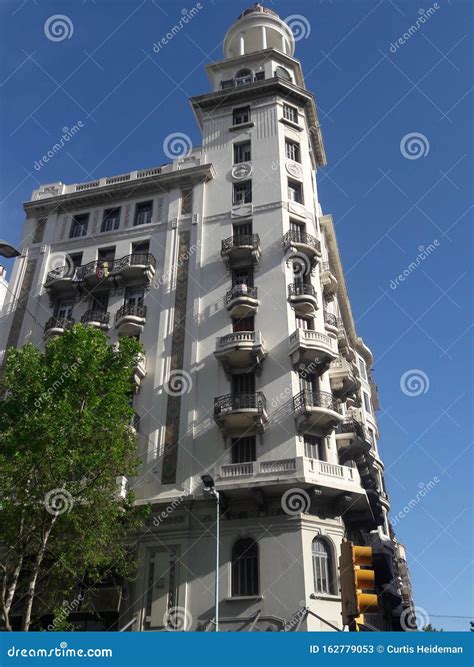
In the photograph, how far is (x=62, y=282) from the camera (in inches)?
1330

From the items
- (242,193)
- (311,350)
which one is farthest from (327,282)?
(311,350)

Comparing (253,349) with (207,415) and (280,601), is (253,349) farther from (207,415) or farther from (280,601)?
(280,601)

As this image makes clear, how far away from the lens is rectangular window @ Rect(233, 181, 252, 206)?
3397 cm

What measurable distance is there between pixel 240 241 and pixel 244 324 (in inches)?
202

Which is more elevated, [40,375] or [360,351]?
[360,351]

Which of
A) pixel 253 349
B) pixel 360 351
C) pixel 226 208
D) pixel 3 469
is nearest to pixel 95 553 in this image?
pixel 3 469

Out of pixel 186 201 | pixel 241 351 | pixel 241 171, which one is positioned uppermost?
pixel 241 171

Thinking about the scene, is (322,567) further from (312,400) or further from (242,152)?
(242,152)

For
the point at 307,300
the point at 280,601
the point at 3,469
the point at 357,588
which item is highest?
the point at 307,300

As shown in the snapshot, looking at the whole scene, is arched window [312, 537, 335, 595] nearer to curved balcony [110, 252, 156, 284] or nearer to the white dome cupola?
curved balcony [110, 252, 156, 284]

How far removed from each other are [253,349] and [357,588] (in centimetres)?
1889

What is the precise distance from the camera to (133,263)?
33.1 metres

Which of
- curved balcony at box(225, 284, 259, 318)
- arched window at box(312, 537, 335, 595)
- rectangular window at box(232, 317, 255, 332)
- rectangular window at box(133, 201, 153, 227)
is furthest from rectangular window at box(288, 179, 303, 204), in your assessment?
arched window at box(312, 537, 335, 595)

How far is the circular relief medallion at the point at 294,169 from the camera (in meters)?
34.6
